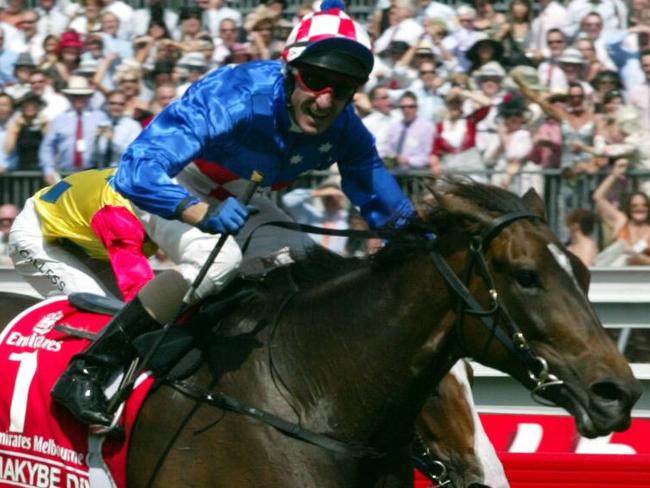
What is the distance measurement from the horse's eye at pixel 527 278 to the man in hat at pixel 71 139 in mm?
6256

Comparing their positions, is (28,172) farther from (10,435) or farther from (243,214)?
(243,214)

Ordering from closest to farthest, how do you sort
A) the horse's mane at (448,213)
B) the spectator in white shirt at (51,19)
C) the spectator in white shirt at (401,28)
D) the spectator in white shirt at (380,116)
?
1. the horse's mane at (448,213)
2. the spectator in white shirt at (380,116)
3. the spectator in white shirt at (401,28)
4. the spectator in white shirt at (51,19)

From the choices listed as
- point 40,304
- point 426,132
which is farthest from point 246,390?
point 426,132

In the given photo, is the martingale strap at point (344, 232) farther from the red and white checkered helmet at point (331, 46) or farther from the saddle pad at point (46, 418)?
the saddle pad at point (46, 418)

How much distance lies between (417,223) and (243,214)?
0.53 m

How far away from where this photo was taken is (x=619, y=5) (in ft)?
34.7

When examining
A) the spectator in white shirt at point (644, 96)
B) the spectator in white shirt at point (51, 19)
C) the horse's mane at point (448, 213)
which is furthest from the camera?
the spectator in white shirt at point (51, 19)

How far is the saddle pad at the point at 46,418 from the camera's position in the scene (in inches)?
178

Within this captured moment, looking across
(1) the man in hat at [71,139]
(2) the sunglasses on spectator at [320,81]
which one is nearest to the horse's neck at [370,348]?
(2) the sunglasses on spectator at [320,81]

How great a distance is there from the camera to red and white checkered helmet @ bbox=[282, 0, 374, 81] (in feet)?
14.6

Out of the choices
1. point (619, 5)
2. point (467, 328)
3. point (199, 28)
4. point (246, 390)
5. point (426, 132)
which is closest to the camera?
point (467, 328)

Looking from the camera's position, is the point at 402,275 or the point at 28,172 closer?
the point at 402,275

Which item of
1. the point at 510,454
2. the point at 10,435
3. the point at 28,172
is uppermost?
the point at 10,435

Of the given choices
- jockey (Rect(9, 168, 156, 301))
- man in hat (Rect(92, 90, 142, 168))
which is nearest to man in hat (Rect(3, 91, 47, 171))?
man in hat (Rect(92, 90, 142, 168))
